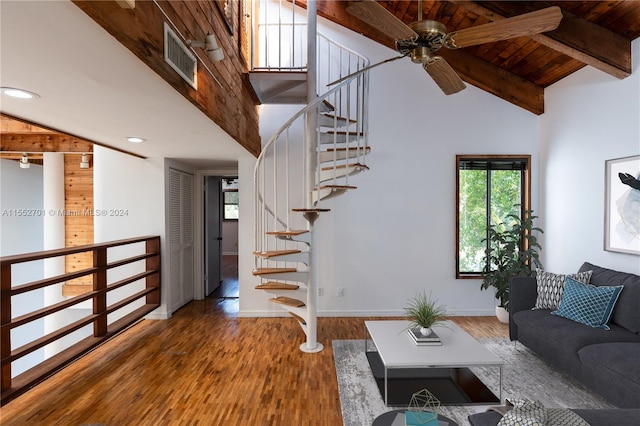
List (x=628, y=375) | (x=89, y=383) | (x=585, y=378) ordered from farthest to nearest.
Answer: (x=89, y=383) → (x=585, y=378) → (x=628, y=375)

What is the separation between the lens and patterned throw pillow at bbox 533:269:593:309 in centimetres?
A: 328

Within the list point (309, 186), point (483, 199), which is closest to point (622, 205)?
point (483, 199)

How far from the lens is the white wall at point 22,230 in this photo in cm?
538

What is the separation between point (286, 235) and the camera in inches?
133

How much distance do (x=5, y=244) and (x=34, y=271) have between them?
0.71 metres

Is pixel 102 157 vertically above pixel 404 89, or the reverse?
pixel 404 89

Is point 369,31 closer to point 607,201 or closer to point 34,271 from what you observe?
point 607,201

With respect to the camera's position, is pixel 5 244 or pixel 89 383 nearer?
pixel 89 383

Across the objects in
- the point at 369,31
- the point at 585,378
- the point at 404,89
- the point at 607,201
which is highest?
the point at 369,31

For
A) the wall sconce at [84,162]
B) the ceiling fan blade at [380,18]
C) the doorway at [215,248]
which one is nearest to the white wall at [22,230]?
the wall sconce at [84,162]

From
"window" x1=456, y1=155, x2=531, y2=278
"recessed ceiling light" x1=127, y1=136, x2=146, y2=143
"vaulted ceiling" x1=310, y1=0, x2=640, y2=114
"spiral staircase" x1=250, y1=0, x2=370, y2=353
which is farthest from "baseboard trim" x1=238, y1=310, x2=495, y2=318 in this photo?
"vaulted ceiling" x1=310, y1=0, x2=640, y2=114

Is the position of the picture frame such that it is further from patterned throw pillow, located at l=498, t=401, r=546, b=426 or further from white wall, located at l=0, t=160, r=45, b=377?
white wall, located at l=0, t=160, r=45, b=377

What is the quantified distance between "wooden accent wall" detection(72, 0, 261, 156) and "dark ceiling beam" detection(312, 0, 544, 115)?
5.54 ft

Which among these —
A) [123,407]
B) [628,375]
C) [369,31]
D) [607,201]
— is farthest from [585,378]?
[369,31]
